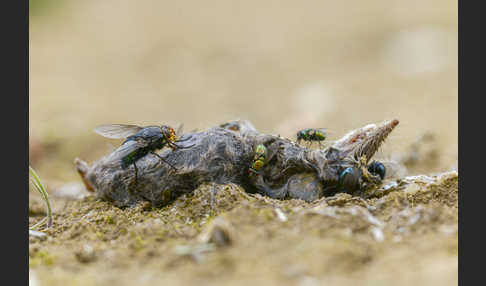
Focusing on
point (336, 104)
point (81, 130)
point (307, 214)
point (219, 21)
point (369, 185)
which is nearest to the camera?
point (307, 214)

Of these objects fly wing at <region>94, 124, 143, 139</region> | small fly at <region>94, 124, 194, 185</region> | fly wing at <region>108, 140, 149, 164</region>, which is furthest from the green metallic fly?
fly wing at <region>94, 124, 143, 139</region>

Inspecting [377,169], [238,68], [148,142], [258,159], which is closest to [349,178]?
[377,169]

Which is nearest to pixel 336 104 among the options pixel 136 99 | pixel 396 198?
pixel 136 99

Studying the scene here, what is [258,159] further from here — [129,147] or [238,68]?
[238,68]

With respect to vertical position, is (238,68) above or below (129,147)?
above

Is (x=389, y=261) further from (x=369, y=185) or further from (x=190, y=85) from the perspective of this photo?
(x=190, y=85)

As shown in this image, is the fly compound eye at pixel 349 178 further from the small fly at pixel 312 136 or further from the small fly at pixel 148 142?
the small fly at pixel 148 142

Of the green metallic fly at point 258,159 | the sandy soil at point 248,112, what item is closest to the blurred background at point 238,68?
the sandy soil at point 248,112

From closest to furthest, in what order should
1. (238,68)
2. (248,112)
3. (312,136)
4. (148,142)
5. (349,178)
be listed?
(349,178)
(148,142)
(312,136)
(248,112)
(238,68)
